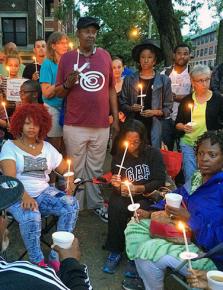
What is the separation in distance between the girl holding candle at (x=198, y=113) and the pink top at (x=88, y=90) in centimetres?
106

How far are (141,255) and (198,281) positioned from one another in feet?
1.97

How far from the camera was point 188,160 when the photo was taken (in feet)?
15.0

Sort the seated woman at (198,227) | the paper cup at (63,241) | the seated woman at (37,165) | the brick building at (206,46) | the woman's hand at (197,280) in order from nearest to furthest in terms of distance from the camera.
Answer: the paper cup at (63,241), the woman's hand at (197,280), the seated woman at (198,227), the seated woman at (37,165), the brick building at (206,46)

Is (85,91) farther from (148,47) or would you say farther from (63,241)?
(63,241)

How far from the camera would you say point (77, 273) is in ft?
6.17

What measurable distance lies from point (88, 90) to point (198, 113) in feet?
4.53

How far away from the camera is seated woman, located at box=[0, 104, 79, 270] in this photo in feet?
11.9

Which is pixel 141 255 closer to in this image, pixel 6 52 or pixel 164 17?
pixel 6 52

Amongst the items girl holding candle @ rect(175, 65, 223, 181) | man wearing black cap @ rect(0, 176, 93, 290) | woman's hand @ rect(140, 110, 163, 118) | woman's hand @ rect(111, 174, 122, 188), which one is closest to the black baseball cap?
woman's hand @ rect(140, 110, 163, 118)

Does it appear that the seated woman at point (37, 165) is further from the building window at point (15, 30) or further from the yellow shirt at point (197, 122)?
the building window at point (15, 30)

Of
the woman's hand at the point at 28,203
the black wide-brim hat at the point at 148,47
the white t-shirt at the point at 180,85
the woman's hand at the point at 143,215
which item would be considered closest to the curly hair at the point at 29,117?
the woman's hand at the point at 28,203

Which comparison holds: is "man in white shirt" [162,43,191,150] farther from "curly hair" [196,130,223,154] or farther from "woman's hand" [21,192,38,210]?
"woman's hand" [21,192,38,210]

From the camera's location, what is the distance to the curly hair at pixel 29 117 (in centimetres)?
378

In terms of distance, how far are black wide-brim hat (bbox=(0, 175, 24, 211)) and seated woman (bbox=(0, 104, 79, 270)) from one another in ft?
4.28
